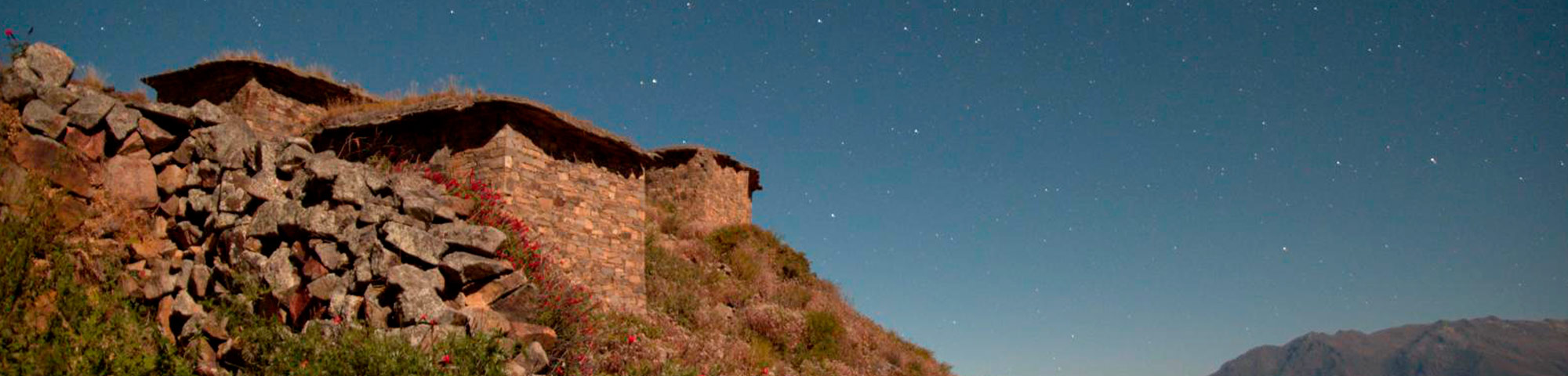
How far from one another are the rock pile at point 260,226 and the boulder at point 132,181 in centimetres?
1

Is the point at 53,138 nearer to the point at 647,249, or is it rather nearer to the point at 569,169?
the point at 569,169

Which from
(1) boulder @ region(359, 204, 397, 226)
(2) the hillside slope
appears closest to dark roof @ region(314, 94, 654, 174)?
(2) the hillside slope

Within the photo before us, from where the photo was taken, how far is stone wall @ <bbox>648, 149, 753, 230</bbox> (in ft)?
87.2

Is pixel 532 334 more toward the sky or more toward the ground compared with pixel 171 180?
more toward the ground

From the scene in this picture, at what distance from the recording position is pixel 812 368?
15.3m

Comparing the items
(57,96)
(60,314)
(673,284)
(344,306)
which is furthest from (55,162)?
(673,284)

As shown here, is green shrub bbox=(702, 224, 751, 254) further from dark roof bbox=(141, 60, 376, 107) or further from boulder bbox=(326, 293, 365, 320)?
boulder bbox=(326, 293, 365, 320)

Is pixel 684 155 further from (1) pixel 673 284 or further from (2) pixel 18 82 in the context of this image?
(2) pixel 18 82

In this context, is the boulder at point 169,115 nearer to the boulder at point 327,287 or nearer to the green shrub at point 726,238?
the boulder at point 327,287

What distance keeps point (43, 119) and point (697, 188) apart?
18965mm

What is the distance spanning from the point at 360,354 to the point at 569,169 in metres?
6.53

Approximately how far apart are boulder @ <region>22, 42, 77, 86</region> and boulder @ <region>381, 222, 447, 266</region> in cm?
462

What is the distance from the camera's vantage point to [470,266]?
26.6ft

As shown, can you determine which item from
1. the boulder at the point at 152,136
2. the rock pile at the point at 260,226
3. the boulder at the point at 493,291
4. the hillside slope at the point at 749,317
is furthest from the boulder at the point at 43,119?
the hillside slope at the point at 749,317
